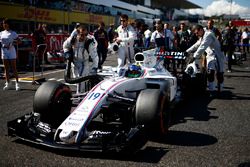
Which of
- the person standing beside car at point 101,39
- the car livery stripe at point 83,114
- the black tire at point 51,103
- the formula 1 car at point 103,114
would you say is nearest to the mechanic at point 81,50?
the formula 1 car at point 103,114

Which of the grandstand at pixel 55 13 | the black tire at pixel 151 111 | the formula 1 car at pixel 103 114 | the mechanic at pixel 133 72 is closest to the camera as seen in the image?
the formula 1 car at pixel 103 114

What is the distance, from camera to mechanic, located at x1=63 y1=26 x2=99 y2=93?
7.16m

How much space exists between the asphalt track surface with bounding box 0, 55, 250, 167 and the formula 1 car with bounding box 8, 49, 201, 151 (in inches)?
7.5

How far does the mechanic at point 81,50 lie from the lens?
7.16 metres

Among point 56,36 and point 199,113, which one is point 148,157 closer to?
point 199,113

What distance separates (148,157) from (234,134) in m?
1.74

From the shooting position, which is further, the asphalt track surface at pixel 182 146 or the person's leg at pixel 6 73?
the person's leg at pixel 6 73

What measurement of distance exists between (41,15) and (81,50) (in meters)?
18.7

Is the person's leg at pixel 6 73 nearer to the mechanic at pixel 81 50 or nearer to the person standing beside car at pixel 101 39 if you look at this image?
the mechanic at pixel 81 50

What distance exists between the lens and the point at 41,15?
81.3 ft

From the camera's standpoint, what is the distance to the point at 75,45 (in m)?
7.27

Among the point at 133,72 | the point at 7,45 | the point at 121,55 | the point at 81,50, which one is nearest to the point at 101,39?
the point at 121,55

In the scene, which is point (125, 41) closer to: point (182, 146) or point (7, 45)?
point (7, 45)

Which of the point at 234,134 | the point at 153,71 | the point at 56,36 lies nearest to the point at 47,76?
the point at 56,36
